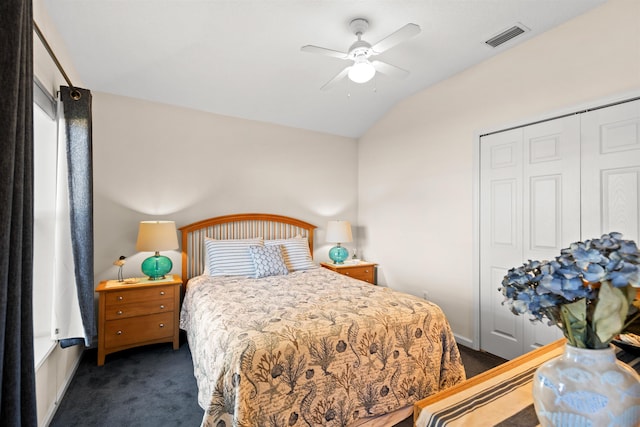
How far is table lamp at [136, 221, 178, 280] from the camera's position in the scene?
290cm

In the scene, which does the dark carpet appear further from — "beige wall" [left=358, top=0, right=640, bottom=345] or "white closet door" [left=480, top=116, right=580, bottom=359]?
"beige wall" [left=358, top=0, right=640, bottom=345]

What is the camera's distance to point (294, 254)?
3.64 metres

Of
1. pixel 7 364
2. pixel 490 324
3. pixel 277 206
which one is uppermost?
pixel 277 206

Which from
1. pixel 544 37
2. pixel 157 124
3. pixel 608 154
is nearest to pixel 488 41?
pixel 544 37

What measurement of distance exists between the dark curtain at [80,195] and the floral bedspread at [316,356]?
2.47 feet

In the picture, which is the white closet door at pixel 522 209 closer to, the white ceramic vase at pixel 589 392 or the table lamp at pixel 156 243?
the white ceramic vase at pixel 589 392

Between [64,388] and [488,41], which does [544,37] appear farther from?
[64,388]

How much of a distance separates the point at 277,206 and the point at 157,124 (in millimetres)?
1659

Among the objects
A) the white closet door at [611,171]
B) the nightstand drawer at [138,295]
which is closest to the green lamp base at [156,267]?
the nightstand drawer at [138,295]

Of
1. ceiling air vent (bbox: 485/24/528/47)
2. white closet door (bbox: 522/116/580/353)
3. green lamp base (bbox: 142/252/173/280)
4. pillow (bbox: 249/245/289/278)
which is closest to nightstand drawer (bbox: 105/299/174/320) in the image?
green lamp base (bbox: 142/252/173/280)

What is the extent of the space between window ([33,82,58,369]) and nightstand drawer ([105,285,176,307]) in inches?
20.7

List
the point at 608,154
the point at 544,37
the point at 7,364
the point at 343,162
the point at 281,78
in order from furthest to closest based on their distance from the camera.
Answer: the point at 343,162 → the point at 281,78 → the point at 544,37 → the point at 608,154 → the point at 7,364

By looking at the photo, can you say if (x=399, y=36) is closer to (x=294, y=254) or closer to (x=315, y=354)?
(x=315, y=354)

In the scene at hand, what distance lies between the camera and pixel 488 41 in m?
2.70
